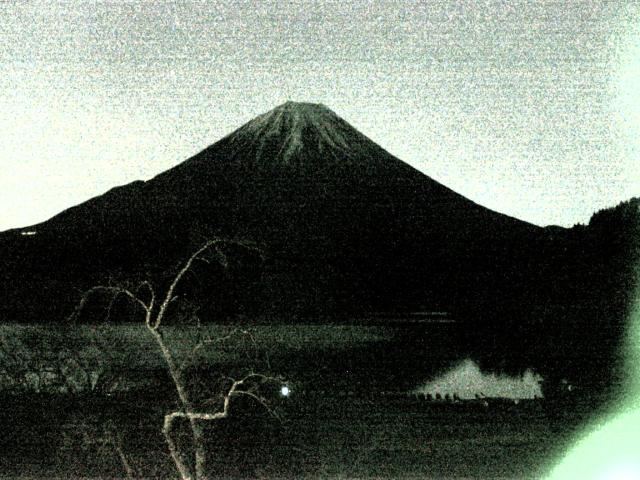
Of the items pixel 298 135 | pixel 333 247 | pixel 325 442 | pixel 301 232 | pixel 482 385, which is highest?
pixel 298 135

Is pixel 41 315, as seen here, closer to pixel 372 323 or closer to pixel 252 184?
pixel 372 323

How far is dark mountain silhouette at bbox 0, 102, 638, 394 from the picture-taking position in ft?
90.4

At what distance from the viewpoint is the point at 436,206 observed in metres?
57.6

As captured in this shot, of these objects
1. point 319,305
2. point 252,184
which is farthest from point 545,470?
point 252,184

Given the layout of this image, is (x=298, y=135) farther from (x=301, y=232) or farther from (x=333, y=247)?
(x=333, y=247)

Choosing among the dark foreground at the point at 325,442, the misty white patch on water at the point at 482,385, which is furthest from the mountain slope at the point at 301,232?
the dark foreground at the point at 325,442

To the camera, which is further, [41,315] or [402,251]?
[402,251]

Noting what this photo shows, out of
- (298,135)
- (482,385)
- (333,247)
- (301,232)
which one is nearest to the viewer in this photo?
(482,385)

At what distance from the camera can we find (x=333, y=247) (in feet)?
Result: 155

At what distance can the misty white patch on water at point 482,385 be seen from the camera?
16.5m

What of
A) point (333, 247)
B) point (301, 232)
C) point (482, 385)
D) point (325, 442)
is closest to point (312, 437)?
point (325, 442)

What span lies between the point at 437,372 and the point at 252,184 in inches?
1800

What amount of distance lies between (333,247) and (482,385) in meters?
29.9

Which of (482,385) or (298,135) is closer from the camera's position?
(482,385)
